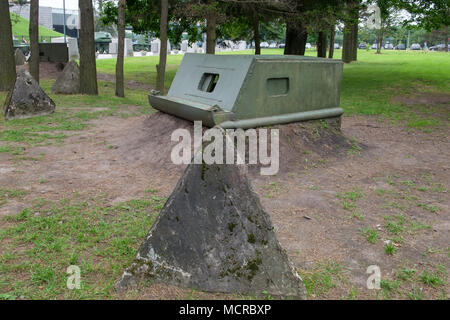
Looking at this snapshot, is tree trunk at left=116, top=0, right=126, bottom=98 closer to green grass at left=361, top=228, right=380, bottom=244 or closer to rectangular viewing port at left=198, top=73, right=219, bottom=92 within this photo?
rectangular viewing port at left=198, top=73, right=219, bottom=92

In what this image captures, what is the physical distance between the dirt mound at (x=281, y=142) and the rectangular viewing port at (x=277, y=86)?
1.86ft

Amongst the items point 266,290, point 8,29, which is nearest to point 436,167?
point 266,290

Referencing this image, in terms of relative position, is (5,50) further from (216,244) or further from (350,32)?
(350,32)

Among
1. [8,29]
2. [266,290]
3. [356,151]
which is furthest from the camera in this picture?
[8,29]

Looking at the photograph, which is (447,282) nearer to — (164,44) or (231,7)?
(164,44)

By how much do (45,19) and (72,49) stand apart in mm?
44745

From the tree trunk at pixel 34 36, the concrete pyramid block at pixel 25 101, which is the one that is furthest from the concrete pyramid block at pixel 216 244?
the tree trunk at pixel 34 36

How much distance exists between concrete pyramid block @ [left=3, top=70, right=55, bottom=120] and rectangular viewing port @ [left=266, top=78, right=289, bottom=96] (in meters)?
6.10

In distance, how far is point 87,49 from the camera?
13828mm

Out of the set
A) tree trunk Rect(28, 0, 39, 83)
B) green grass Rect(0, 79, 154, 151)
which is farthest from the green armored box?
tree trunk Rect(28, 0, 39, 83)

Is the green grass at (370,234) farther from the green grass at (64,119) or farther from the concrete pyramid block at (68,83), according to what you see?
the concrete pyramid block at (68,83)

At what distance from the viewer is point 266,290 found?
3.10 metres

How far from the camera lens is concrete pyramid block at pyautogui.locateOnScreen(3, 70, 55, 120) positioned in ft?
31.6

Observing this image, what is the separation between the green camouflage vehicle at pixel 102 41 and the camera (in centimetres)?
4603
